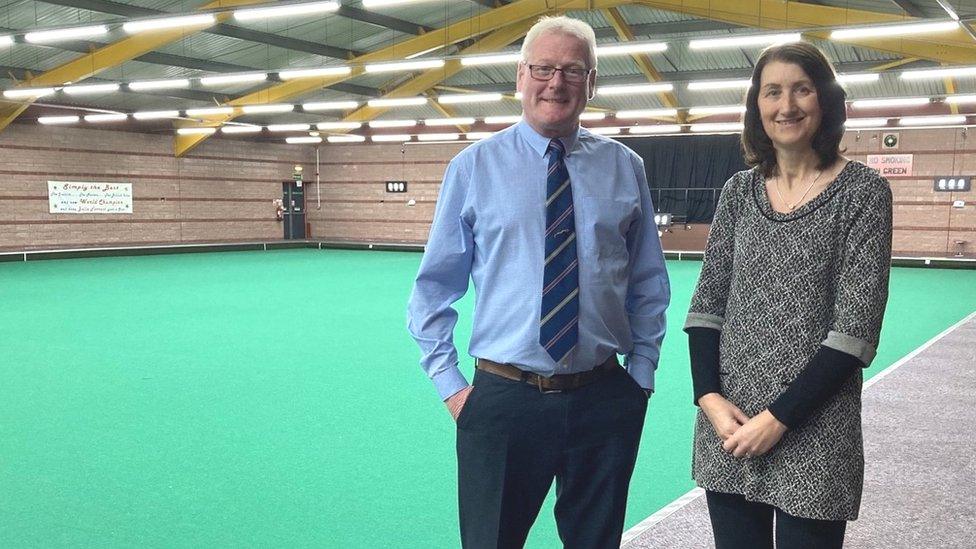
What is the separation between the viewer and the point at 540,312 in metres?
1.97

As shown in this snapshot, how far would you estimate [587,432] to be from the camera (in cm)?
200

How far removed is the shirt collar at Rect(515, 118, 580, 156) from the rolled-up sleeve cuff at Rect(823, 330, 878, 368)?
2.73 ft

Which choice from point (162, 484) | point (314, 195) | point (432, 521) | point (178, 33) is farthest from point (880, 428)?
point (314, 195)

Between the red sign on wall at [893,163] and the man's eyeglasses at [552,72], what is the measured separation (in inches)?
844

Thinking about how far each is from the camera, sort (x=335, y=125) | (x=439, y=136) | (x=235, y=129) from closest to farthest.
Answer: (x=335, y=125) < (x=235, y=129) < (x=439, y=136)

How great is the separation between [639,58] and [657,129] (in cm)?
561

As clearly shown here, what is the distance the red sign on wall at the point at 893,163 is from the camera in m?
20.8

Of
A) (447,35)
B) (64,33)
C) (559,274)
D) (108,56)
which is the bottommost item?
(559,274)

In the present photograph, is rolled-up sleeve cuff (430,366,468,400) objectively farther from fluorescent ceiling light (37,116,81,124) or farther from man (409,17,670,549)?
fluorescent ceiling light (37,116,81,124)

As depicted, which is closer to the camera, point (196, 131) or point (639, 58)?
point (639, 58)

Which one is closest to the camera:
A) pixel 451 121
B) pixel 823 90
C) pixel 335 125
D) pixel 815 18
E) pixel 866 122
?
pixel 823 90

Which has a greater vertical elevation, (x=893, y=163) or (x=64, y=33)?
(x=64, y=33)

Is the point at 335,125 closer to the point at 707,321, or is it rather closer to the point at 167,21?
the point at 167,21

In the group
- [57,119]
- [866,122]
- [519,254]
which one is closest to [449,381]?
[519,254]
